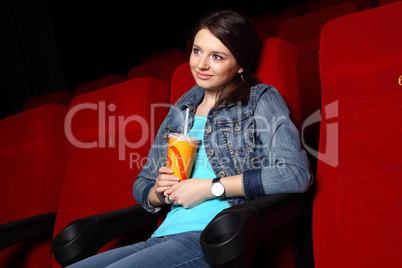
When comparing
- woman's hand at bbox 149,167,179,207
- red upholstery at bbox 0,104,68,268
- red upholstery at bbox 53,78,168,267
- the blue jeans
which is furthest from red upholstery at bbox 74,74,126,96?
the blue jeans

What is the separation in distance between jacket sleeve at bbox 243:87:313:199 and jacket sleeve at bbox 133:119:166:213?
233mm

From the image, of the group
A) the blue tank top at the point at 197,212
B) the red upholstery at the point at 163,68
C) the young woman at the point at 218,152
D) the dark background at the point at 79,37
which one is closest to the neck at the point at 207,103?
the young woman at the point at 218,152

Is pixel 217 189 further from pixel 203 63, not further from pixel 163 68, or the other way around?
pixel 163 68

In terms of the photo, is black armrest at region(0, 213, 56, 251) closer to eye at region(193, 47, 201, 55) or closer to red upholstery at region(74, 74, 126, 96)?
eye at region(193, 47, 201, 55)

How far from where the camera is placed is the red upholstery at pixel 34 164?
111 centimetres

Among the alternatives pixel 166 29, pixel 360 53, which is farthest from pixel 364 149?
pixel 166 29

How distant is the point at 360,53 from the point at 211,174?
36 cm

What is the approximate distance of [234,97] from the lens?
79 cm

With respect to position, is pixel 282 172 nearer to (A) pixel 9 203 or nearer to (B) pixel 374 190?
(B) pixel 374 190

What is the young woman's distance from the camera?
2.15 ft

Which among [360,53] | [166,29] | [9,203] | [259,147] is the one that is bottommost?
[9,203]

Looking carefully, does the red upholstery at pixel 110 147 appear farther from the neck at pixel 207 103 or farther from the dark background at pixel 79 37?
the dark background at pixel 79 37

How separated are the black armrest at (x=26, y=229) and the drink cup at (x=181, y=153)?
17.4 inches

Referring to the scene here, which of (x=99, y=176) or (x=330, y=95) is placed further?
(x=99, y=176)
